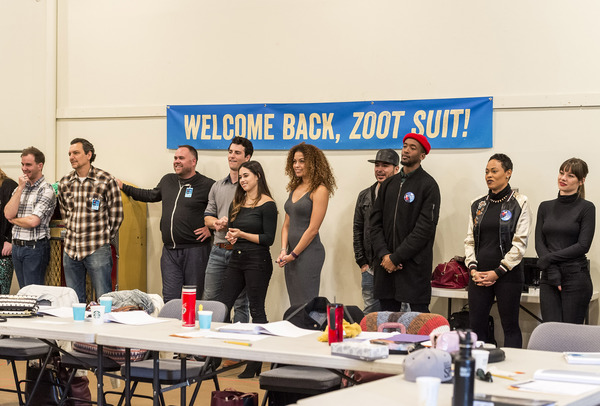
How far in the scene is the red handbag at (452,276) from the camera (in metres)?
5.71

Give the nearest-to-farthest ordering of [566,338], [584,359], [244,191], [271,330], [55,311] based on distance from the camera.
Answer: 1. [584,359]
2. [566,338]
3. [271,330]
4. [55,311]
5. [244,191]

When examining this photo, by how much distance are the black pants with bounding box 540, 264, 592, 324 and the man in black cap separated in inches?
50.8

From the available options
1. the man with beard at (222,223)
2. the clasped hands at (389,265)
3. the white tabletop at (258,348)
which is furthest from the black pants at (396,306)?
the white tabletop at (258,348)

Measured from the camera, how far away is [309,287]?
5617mm

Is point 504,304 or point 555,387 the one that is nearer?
point 555,387

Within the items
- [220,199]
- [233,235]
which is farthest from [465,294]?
[220,199]

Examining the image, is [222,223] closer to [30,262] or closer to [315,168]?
[315,168]

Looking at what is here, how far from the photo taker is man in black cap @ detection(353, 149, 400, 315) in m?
6.02

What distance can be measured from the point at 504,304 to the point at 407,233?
31.4 inches

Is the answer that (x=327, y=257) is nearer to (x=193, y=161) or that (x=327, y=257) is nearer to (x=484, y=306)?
(x=193, y=161)

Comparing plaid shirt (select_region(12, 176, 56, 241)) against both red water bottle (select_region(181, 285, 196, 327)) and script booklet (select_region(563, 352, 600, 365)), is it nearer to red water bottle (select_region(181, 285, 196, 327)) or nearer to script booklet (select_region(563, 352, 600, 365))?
red water bottle (select_region(181, 285, 196, 327))

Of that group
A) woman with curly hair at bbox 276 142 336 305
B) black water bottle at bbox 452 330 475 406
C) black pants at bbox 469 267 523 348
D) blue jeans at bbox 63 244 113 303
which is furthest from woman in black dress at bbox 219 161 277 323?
black water bottle at bbox 452 330 475 406

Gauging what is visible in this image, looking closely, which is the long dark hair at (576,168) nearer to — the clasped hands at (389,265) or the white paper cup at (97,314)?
the clasped hands at (389,265)

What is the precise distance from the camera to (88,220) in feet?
21.1
